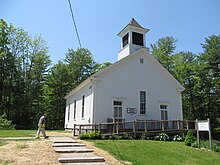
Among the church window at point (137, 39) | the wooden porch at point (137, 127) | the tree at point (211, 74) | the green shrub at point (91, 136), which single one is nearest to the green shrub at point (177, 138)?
the wooden porch at point (137, 127)

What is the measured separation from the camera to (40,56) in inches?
1395

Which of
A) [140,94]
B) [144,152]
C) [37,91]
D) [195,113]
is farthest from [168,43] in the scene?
[144,152]

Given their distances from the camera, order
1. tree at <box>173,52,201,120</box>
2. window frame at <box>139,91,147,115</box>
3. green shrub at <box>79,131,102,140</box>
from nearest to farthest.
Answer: green shrub at <box>79,131,102,140</box> < window frame at <box>139,91,147,115</box> < tree at <box>173,52,201,120</box>

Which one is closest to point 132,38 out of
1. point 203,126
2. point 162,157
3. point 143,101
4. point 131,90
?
point 131,90

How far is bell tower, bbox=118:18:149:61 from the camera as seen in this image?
18827 millimetres

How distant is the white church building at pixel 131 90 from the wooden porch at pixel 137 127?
88cm

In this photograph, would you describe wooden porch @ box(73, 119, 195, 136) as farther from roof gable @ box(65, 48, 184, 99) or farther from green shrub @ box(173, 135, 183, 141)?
roof gable @ box(65, 48, 184, 99)

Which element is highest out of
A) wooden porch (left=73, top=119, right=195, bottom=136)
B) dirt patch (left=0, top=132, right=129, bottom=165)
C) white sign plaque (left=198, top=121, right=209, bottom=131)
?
white sign plaque (left=198, top=121, right=209, bottom=131)

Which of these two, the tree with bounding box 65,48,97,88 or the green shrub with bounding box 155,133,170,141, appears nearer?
the green shrub with bounding box 155,133,170,141

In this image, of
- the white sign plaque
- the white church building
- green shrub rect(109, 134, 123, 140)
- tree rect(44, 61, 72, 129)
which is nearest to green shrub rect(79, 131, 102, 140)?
green shrub rect(109, 134, 123, 140)

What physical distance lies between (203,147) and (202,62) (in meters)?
21.0

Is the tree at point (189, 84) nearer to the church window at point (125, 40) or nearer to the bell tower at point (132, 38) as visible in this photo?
the bell tower at point (132, 38)

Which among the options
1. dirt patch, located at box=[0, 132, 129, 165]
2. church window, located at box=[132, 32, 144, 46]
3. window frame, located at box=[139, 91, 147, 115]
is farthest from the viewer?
church window, located at box=[132, 32, 144, 46]

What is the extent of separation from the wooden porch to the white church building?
0.88m
